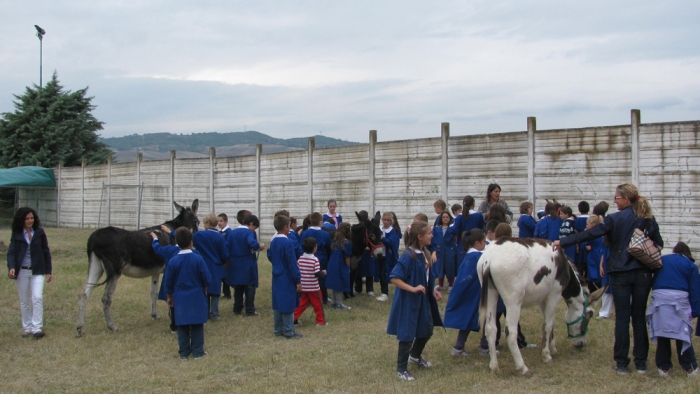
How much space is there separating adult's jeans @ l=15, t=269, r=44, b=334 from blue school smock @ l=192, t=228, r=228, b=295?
238 centimetres

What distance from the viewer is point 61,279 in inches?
554

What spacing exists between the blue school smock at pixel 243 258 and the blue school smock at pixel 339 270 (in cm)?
138

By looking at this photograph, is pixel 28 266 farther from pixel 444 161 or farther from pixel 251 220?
pixel 444 161

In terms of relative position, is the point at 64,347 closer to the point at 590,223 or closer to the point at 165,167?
the point at 590,223

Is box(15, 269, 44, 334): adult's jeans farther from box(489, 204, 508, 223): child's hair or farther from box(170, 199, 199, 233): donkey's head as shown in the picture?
box(489, 204, 508, 223): child's hair

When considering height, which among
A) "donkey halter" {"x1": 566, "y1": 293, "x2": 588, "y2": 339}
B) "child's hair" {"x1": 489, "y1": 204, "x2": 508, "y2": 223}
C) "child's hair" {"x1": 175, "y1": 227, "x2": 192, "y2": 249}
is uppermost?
"child's hair" {"x1": 489, "y1": 204, "x2": 508, "y2": 223}

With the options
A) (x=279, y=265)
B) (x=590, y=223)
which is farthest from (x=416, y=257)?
(x=590, y=223)

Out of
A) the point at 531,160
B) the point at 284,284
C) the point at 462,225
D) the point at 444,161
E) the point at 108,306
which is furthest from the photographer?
the point at 444,161

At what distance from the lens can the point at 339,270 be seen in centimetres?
1083

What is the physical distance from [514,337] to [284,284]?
347 centimetres

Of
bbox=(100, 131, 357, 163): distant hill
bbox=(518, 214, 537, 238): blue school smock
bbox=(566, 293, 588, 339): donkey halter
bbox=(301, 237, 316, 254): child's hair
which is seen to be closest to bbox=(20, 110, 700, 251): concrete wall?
bbox=(518, 214, 537, 238): blue school smock

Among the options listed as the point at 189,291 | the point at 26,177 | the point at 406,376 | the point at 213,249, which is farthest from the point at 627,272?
the point at 26,177

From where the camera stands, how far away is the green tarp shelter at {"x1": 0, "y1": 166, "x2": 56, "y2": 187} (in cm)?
3012

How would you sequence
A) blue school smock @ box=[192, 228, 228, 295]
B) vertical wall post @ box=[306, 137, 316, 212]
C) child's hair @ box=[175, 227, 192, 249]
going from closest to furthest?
child's hair @ box=[175, 227, 192, 249] → blue school smock @ box=[192, 228, 228, 295] → vertical wall post @ box=[306, 137, 316, 212]
